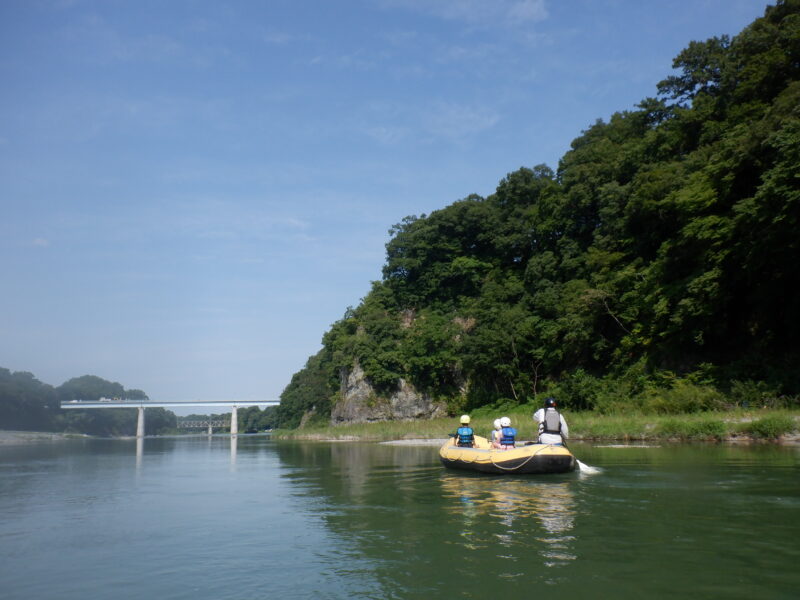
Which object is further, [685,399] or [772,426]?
[685,399]

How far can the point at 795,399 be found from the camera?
23.5 meters

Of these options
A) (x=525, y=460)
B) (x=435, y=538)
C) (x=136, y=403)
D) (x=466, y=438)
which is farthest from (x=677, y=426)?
(x=136, y=403)

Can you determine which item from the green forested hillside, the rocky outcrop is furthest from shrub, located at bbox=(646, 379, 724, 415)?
the rocky outcrop

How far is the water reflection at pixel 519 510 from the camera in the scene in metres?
8.12

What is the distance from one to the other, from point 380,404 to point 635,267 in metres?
30.5

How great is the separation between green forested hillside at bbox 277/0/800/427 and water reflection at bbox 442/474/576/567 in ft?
55.4

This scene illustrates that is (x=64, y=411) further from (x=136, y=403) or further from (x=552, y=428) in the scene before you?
(x=552, y=428)

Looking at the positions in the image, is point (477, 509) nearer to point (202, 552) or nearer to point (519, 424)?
point (202, 552)

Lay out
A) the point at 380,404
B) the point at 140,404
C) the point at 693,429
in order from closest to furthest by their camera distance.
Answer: the point at 693,429, the point at 380,404, the point at 140,404

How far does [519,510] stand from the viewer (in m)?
10.5

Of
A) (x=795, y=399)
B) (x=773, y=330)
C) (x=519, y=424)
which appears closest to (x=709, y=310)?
(x=773, y=330)

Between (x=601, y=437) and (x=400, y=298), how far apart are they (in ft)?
129

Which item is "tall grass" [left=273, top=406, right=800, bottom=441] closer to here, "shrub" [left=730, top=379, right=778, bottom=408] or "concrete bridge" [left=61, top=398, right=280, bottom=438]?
"shrub" [left=730, top=379, right=778, bottom=408]

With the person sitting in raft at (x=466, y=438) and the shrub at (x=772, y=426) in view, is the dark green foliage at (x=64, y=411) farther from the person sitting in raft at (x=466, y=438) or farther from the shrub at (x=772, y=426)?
the shrub at (x=772, y=426)
